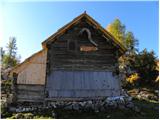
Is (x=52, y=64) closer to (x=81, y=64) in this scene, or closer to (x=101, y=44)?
(x=81, y=64)

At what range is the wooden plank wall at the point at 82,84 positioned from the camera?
2562cm

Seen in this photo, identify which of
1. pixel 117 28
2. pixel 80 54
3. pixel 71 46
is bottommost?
pixel 80 54

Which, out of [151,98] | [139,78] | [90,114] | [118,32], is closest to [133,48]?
[118,32]

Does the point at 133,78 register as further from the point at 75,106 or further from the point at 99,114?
the point at 99,114

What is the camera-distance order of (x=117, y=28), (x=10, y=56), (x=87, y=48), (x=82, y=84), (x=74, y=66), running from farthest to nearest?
(x=10, y=56)
(x=117, y=28)
(x=87, y=48)
(x=74, y=66)
(x=82, y=84)

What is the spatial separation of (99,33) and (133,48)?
96.2 ft

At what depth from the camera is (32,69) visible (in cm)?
2788

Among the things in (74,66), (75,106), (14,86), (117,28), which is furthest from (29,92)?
(117,28)

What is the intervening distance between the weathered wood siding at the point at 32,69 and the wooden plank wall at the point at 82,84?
6.82ft

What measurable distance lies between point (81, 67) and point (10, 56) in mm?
46780

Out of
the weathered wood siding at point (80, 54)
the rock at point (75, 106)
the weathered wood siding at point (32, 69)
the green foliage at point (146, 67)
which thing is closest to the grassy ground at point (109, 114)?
the rock at point (75, 106)

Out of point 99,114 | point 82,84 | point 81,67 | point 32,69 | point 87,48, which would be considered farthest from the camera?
point 32,69

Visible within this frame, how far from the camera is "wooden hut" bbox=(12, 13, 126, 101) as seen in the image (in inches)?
1022

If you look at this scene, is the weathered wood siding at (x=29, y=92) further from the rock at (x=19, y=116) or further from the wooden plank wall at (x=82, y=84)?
the rock at (x=19, y=116)
